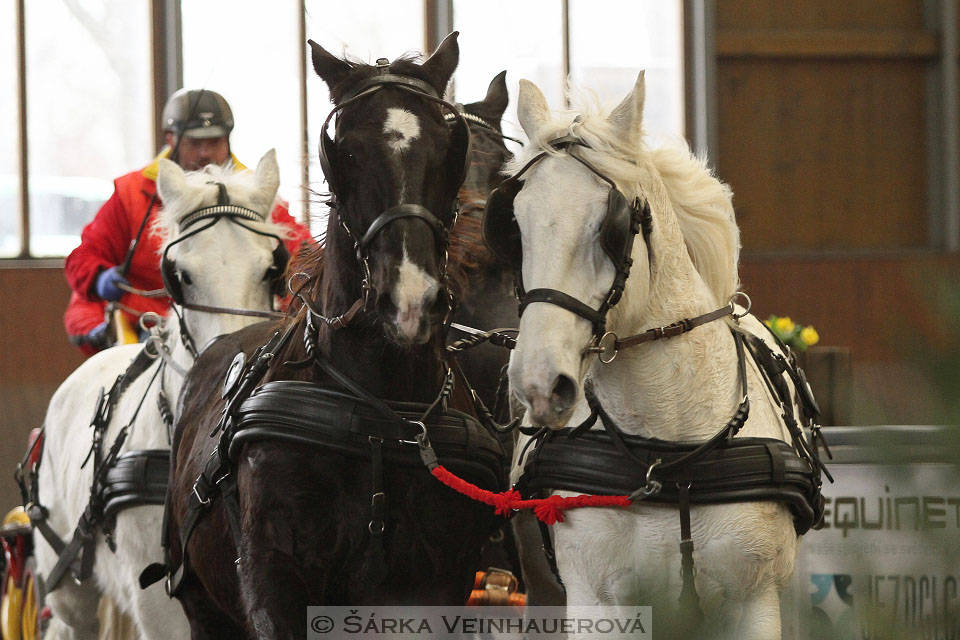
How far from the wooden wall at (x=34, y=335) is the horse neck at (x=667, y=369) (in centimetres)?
488

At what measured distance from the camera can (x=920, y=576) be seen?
516mm

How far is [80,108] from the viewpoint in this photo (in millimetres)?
6402

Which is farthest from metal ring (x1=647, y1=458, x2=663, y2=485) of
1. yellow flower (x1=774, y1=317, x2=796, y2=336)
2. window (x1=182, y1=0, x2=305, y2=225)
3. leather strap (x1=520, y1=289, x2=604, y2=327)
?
window (x1=182, y1=0, x2=305, y2=225)

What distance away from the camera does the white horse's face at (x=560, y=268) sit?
167 cm

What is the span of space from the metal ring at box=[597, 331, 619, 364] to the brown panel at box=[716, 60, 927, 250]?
528 centimetres

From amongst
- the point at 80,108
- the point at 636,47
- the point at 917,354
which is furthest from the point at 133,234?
the point at 636,47

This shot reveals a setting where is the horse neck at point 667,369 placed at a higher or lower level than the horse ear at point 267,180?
lower

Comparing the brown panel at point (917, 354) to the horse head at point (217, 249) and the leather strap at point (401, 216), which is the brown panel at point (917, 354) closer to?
the leather strap at point (401, 216)

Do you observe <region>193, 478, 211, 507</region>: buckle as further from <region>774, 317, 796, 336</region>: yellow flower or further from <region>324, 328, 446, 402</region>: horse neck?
<region>774, 317, 796, 336</region>: yellow flower

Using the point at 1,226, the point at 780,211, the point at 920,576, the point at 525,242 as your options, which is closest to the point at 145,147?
the point at 1,226

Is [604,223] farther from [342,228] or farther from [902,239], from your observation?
[902,239]

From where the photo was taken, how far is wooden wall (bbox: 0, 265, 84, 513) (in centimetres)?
607

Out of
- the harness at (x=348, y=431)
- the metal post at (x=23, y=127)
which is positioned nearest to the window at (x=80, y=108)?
the metal post at (x=23, y=127)

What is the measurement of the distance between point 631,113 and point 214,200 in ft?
4.53
